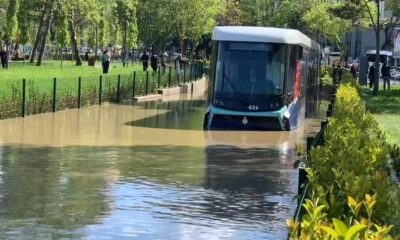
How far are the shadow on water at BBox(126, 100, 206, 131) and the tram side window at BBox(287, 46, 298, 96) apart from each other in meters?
2.79

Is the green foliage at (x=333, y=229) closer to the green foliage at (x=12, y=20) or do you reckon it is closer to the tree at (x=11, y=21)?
the tree at (x=11, y=21)

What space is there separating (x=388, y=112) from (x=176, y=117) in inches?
306

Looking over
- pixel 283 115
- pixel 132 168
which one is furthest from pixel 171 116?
pixel 132 168

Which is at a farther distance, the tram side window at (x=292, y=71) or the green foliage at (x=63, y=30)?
the green foliage at (x=63, y=30)

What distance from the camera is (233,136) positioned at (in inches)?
845

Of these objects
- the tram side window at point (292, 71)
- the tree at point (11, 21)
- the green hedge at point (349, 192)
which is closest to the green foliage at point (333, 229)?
the green hedge at point (349, 192)

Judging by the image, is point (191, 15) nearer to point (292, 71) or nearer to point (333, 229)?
point (292, 71)

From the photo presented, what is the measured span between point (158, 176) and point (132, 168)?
106cm

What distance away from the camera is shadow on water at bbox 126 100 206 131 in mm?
24391

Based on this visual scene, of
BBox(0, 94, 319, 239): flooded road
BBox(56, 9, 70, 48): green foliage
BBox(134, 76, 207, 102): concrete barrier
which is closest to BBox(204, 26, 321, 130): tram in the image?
BBox(0, 94, 319, 239): flooded road

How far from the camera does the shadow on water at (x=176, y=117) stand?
24391 millimetres

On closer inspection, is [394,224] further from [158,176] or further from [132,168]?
[132,168]

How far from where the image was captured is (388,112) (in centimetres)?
2941

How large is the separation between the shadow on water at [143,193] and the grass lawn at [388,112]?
161 inches
